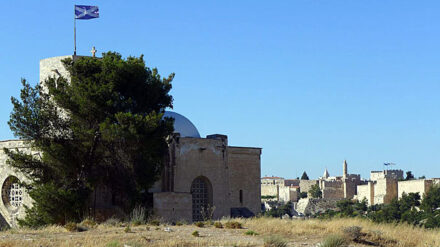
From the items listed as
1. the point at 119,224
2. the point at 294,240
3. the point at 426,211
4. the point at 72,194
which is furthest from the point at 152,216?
the point at 426,211

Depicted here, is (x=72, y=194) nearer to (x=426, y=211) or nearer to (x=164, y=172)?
(x=164, y=172)

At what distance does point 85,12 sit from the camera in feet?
86.6

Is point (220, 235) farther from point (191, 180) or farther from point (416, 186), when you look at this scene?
point (416, 186)

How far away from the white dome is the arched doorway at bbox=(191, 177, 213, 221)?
2.25 metres

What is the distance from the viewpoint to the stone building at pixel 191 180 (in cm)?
2578

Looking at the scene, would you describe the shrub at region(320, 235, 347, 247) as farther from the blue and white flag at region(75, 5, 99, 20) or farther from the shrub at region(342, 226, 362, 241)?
the blue and white flag at region(75, 5, 99, 20)

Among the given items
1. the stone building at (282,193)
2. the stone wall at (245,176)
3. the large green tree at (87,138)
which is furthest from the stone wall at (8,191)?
the stone building at (282,193)

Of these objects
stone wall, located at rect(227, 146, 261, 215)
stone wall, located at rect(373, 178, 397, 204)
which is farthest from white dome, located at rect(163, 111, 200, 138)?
stone wall, located at rect(373, 178, 397, 204)

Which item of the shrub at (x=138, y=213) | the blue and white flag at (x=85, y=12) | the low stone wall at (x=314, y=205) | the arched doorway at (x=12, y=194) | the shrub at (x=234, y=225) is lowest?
the low stone wall at (x=314, y=205)

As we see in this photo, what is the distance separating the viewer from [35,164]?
2359 cm

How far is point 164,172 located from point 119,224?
7.96 meters

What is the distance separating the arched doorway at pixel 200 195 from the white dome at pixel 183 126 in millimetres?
2245

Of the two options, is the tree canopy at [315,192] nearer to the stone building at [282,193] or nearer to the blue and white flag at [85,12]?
the stone building at [282,193]

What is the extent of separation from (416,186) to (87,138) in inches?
2941
